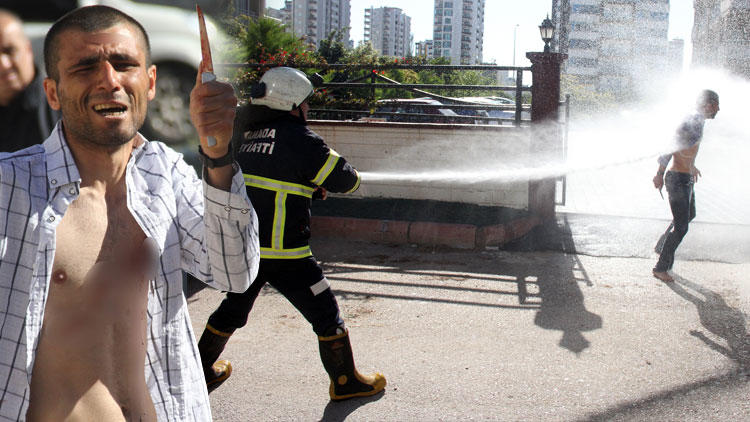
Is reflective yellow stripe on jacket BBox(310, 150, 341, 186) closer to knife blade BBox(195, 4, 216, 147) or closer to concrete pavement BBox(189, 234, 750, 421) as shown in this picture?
concrete pavement BBox(189, 234, 750, 421)

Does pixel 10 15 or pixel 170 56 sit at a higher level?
pixel 10 15

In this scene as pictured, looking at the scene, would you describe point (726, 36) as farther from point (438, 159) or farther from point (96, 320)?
point (96, 320)

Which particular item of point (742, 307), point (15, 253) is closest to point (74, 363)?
point (15, 253)

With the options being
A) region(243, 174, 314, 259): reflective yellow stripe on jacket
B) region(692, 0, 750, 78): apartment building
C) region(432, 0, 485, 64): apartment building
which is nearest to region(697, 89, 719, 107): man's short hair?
region(243, 174, 314, 259): reflective yellow stripe on jacket

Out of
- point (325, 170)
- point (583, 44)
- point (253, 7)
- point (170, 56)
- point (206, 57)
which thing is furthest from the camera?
point (583, 44)

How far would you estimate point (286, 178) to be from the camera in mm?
3635

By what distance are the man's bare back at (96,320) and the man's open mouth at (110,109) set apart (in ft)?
0.65

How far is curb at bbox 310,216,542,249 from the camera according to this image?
8023 mm

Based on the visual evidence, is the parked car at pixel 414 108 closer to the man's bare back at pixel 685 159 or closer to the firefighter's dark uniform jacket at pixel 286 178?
the man's bare back at pixel 685 159

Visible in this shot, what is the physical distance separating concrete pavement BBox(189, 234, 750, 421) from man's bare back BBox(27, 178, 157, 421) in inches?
88.3

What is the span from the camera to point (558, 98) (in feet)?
30.6

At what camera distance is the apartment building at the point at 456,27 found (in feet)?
562

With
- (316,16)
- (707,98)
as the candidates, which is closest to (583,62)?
(316,16)

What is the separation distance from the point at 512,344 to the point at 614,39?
16017cm
